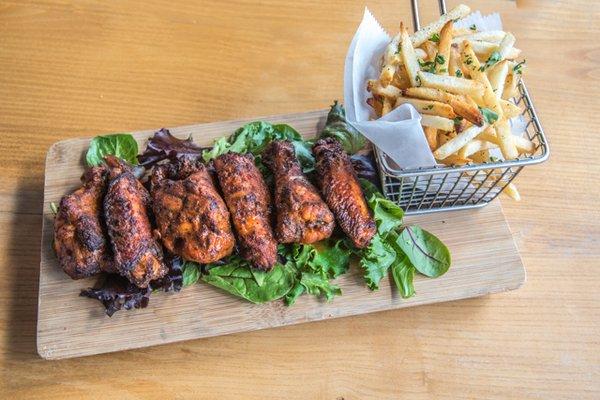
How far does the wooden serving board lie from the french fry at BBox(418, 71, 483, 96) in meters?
A: 0.67

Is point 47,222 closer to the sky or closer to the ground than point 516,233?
closer to the sky

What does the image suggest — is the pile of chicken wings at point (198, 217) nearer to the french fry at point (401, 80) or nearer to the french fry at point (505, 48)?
the french fry at point (401, 80)

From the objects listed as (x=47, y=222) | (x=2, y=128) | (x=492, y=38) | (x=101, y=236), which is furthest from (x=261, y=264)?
(x=2, y=128)

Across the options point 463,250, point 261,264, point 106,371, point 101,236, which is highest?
point 101,236

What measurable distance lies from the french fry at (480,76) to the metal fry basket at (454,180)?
229 mm

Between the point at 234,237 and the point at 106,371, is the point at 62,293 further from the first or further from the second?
the point at 234,237

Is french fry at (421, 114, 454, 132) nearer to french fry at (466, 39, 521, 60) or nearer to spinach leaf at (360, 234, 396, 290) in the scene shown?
french fry at (466, 39, 521, 60)

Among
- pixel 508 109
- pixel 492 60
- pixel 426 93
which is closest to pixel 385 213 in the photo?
pixel 426 93

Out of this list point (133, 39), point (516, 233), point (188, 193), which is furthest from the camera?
point (133, 39)

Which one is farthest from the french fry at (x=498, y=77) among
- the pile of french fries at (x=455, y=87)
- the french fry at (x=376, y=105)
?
the french fry at (x=376, y=105)

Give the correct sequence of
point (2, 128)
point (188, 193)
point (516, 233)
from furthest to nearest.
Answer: point (2, 128), point (516, 233), point (188, 193)

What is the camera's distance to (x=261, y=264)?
2.18 metres

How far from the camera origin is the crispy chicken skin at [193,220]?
213 centimetres

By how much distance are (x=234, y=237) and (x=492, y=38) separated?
4.56ft
